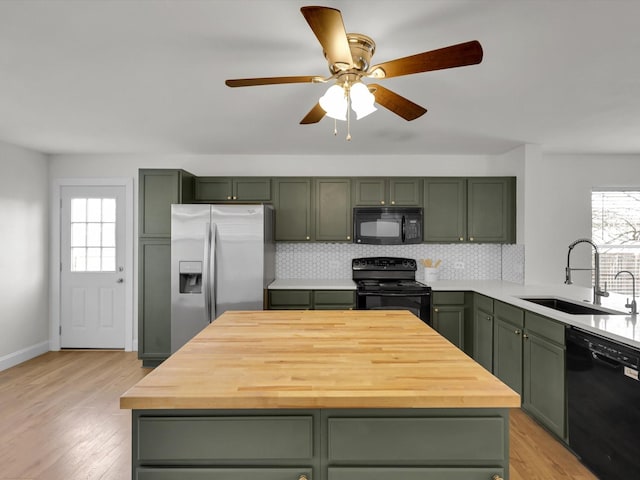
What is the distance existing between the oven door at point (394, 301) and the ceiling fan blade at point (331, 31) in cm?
273

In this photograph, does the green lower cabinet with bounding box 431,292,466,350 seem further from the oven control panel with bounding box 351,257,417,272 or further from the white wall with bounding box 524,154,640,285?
the white wall with bounding box 524,154,640,285

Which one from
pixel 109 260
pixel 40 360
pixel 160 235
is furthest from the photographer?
pixel 109 260

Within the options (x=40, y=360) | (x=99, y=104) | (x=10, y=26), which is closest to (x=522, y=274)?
(x=99, y=104)

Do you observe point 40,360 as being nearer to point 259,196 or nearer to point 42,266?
point 42,266

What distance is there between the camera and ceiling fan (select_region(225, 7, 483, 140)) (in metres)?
1.32

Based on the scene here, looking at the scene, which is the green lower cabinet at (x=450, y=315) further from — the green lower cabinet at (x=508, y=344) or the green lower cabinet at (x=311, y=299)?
the green lower cabinet at (x=311, y=299)

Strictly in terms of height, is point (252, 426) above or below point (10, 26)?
below

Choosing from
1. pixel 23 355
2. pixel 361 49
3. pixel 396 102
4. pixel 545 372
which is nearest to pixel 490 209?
pixel 545 372

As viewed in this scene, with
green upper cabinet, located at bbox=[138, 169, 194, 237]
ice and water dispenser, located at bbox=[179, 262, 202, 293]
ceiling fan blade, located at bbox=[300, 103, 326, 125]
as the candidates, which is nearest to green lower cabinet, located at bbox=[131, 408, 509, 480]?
ceiling fan blade, located at bbox=[300, 103, 326, 125]

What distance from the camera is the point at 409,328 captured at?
77.1 inches

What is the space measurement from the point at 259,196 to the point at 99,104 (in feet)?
6.08

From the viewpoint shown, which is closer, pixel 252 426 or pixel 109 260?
pixel 252 426

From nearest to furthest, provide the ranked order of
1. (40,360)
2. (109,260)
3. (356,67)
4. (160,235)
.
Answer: (356,67) → (160,235) → (40,360) → (109,260)

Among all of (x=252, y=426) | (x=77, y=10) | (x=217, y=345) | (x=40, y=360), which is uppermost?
(x=77, y=10)
